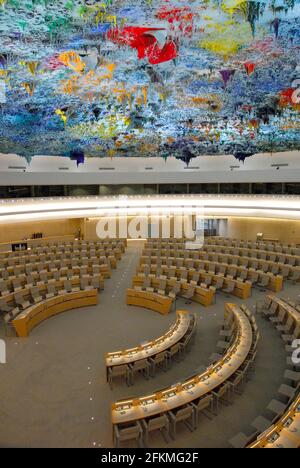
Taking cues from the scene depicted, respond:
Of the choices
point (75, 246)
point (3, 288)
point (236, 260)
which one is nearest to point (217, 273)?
point (236, 260)

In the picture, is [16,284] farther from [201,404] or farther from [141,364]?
[201,404]

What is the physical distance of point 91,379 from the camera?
A: 8953mm

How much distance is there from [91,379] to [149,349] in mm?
1780

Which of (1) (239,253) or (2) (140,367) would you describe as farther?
(1) (239,253)

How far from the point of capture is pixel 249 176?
23.8m

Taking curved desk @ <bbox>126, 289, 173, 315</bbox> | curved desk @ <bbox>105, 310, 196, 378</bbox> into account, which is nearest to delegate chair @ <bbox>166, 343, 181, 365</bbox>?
curved desk @ <bbox>105, 310, 196, 378</bbox>

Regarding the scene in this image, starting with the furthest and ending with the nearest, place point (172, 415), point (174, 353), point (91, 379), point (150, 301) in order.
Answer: point (150, 301) < point (174, 353) < point (91, 379) < point (172, 415)

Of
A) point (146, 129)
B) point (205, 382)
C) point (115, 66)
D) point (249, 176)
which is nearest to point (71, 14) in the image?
point (115, 66)

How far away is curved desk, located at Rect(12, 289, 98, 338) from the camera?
1142 cm

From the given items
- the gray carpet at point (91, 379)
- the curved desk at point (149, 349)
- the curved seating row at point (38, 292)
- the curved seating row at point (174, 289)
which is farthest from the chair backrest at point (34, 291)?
the curved desk at point (149, 349)

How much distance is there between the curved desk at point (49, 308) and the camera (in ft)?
37.5

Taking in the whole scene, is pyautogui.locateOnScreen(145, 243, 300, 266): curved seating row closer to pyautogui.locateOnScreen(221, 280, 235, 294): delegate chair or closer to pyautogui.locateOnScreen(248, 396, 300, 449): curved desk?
pyautogui.locateOnScreen(221, 280, 235, 294): delegate chair

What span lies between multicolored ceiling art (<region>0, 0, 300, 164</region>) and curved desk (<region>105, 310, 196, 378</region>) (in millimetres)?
11050

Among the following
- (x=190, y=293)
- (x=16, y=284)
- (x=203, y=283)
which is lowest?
(x=190, y=293)
